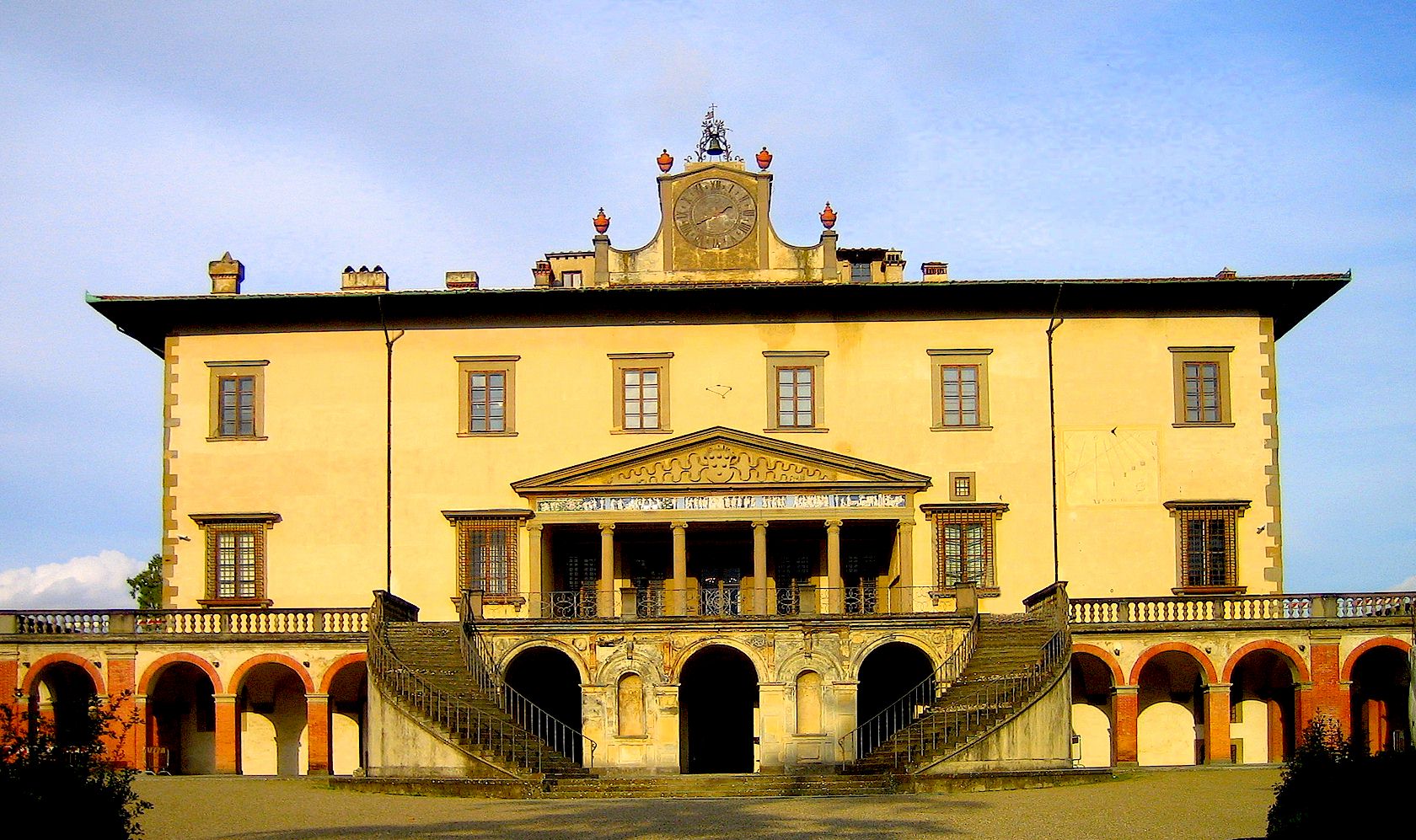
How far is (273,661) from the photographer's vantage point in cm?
4353

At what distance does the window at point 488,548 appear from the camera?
1791 inches

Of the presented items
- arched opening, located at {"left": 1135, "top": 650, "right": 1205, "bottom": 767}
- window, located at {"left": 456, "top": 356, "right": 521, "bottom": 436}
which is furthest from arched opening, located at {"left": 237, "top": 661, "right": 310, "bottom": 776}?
arched opening, located at {"left": 1135, "top": 650, "right": 1205, "bottom": 767}

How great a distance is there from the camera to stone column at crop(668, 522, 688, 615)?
142 feet

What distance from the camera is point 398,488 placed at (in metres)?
46.3

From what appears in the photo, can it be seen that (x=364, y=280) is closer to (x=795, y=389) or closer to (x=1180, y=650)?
(x=795, y=389)

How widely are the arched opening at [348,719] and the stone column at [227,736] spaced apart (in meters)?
2.63

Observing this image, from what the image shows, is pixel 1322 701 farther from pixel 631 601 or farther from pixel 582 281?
pixel 582 281

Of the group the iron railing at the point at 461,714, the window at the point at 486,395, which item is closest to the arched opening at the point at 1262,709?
the iron railing at the point at 461,714

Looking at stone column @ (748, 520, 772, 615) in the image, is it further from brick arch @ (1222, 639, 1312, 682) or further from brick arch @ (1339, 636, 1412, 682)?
brick arch @ (1339, 636, 1412, 682)

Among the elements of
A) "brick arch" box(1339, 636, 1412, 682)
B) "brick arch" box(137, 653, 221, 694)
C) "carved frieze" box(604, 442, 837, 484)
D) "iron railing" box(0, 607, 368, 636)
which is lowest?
"brick arch" box(137, 653, 221, 694)

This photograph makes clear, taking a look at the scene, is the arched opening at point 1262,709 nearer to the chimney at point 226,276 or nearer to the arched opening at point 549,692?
the arched opening at point 549,692

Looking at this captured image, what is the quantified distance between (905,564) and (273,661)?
620 inches

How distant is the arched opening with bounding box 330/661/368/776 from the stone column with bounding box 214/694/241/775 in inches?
104

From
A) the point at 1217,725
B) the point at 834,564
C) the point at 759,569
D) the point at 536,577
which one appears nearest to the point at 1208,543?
the point at 1217,725
